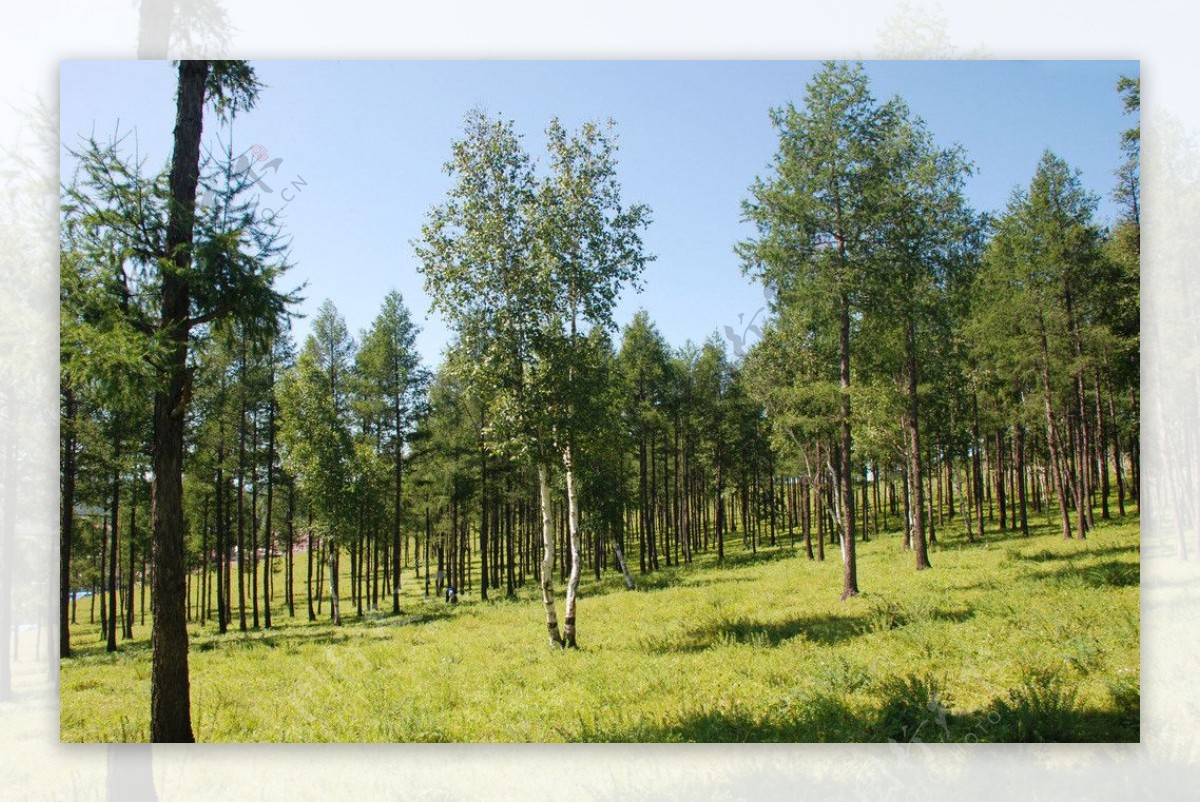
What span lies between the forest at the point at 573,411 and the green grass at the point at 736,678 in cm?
4

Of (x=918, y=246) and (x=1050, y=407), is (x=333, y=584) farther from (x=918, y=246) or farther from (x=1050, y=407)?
→ (x=1050, y=407)

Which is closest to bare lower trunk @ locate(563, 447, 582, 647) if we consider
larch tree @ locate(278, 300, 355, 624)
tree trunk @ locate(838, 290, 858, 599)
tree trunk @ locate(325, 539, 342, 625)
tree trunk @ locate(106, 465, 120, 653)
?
larch tree @ locate(278, 300, 355, 624)

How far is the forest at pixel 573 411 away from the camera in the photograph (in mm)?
6559

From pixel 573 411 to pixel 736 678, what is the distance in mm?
4076

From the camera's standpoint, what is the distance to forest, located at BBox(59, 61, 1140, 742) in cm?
656

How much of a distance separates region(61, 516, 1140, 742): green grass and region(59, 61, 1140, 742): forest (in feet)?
0.12

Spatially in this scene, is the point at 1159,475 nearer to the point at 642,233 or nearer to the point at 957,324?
the point at 957,324

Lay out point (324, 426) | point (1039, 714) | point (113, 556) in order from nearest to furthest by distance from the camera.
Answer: point (1039, 714) → point (113, 556) → point (324, 426)

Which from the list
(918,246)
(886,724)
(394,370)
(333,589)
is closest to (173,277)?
(394,370)

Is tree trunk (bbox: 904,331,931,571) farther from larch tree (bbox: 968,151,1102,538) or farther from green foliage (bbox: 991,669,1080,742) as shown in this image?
green foliage (bbox: 991,669,1080,742)

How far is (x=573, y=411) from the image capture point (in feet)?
31.4

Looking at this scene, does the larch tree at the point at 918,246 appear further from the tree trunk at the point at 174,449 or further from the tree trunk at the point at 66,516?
the tree trunk at the point at 66,516

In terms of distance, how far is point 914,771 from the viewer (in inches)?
265

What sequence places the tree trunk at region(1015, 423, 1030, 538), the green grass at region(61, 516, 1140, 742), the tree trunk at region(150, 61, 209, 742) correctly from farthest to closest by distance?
the tree trunk at region(1015, 423, 1030, 538)
the green grass at region(61, 516, 1140, 742)
the tree trunk at region(150, 61, 209, 742)
